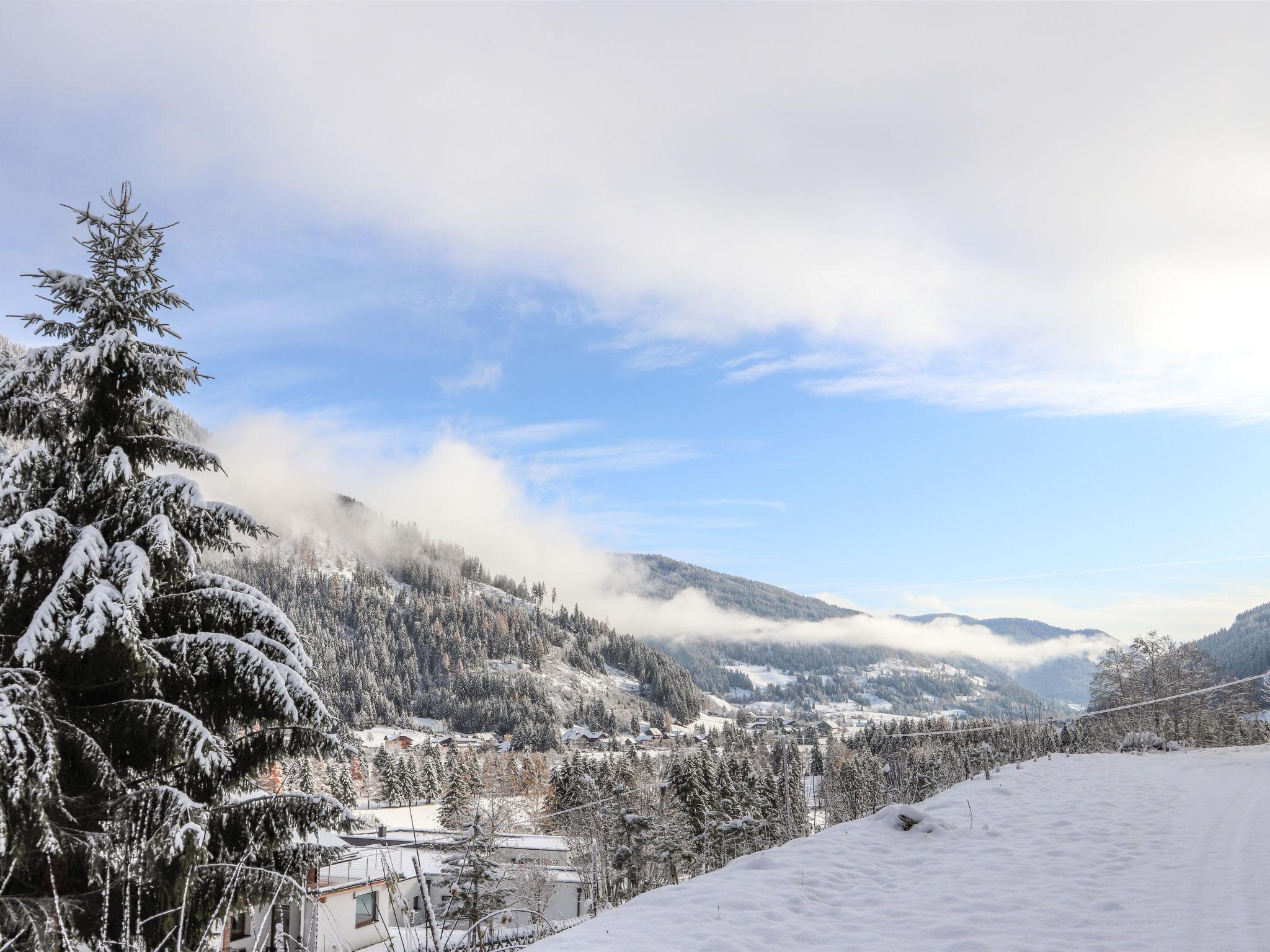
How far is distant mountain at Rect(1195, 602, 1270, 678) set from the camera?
121m

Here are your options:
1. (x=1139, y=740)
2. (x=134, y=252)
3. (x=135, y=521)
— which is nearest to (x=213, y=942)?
(x=135, y=521)

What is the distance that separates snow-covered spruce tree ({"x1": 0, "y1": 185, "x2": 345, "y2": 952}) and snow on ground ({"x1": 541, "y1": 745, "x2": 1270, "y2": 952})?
3.18 meters

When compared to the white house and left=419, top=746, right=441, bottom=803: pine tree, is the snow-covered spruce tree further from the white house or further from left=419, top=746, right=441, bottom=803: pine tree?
left=419, top=746, right=441, bottom=803: pine tree

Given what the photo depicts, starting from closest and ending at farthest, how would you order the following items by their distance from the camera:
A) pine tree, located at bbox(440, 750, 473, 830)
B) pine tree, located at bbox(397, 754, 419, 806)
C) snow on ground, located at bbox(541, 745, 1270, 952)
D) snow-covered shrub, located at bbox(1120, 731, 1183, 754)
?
snow on ground, located at bbox(541, 745, 1270, 952) < snow-covered shrub, located at bbox(1120, 731, 1183, 754) < pine tree, located at bbox(440, 750, 473, 830) < pine tree, located at bbox(397, 754, 419, 806)

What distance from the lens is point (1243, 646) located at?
151125mm

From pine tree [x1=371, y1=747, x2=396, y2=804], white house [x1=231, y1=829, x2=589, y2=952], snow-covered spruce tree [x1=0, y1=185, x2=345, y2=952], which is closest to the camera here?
snow-covered spruce tree [x1=0, y1=185, x2=345, y2=952]

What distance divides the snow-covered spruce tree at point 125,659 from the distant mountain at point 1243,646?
4585 inches

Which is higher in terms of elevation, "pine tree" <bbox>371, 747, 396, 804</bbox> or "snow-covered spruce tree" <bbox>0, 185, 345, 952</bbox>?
"snow-covered spruce tree" <bbox>0, 185, 345, 952</bbox>

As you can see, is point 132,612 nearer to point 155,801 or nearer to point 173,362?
point 155,801

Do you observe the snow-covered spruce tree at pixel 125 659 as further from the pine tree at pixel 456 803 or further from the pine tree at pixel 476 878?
the pine tree at pixel 456 803

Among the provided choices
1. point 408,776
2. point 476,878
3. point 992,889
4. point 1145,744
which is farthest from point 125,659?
point 408,776

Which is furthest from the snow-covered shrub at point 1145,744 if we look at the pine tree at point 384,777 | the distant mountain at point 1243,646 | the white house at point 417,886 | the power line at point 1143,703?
the distant mountain at point 1243,646

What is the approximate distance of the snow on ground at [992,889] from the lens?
6.23 meters

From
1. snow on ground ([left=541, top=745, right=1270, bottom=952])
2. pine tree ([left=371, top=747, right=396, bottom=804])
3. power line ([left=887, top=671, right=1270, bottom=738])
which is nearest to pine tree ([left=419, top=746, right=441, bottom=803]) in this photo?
pine tree ([left=371, top=747, right=396, bottom=804])
